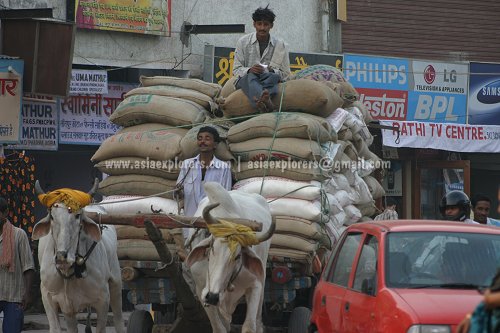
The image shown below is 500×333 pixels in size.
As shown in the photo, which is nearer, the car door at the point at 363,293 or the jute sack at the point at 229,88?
the car door at the point at 363,293

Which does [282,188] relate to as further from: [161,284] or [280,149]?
[161,284]

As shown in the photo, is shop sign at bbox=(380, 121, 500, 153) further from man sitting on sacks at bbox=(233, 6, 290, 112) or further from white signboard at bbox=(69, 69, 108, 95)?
man sitting on sacks at bbox=(233, 6, 290, 112)

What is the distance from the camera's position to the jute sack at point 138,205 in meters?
9.31

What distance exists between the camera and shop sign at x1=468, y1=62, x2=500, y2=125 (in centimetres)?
2036

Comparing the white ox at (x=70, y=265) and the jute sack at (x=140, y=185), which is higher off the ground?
the jute sack at (x=140, y=185)

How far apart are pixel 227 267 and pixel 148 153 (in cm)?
221

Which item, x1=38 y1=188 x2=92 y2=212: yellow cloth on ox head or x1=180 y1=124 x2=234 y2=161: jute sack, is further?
x1=180 y1=124 x2=234 y2=161: jute sack

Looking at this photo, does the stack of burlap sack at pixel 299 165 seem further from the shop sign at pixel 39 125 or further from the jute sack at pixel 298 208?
the shop sign at pixel 39 125

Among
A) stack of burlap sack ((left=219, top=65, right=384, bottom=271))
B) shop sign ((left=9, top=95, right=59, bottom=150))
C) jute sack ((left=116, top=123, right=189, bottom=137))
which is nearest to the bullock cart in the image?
stack of burlap sack ((left=219, top=65, right=384, bottom=271))

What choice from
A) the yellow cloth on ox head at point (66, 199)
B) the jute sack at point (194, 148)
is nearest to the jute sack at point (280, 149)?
the jute sack at point (194, 148)

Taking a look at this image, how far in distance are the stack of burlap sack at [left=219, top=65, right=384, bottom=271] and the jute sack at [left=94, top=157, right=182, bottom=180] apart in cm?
57

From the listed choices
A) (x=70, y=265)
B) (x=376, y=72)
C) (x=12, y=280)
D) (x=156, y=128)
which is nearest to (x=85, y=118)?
(x=376, y=72)

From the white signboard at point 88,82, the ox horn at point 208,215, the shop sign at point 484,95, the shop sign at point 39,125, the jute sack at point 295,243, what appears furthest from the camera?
the shop sign at point 484,95

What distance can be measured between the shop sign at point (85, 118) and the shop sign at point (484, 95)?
7488mm
